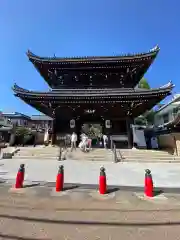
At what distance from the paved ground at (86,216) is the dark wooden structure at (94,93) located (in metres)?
11.1

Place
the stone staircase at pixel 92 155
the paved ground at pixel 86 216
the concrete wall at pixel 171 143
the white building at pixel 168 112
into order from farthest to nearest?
the white building at pixel 168 112 → the concrete wall at pixel 171 143 → the stone staircase at pixel 92 155 → the paved ground at pixel 86 216

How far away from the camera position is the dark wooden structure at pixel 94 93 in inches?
620

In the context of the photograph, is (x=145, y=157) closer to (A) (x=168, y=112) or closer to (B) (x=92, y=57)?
(B) (x=92, y=57)

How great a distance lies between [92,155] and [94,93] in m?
6.09

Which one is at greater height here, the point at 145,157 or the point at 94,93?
the point at 94,93

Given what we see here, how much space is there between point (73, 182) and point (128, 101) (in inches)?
414

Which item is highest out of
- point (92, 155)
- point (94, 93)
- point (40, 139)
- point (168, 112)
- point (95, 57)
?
point (95, 57)

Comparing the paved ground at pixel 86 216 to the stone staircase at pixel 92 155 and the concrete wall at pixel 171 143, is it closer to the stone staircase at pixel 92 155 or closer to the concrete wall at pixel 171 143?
the stone staircase at pixel 92 155

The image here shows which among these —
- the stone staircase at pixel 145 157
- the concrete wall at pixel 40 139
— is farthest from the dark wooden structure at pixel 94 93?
the concrete wall at pixel 40 139

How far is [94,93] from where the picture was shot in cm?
1595

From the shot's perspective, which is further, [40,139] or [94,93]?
[40,139]

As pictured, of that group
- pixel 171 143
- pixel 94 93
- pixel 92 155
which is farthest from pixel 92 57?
pixel 171 143

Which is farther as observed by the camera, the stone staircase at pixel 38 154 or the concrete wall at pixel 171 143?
the concrete wall at pixel 171 143

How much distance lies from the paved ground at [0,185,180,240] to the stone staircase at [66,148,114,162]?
7.12 m
